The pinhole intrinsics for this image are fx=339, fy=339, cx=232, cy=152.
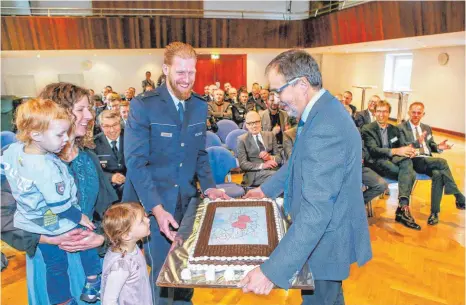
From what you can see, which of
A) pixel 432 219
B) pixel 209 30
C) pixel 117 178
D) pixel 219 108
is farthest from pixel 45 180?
pixel 209 30

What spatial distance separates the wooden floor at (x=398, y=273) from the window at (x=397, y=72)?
349 inches

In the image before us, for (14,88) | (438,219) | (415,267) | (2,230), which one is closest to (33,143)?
(2,230)

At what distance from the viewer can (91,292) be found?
5.70ft

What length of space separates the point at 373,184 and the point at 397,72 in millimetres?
9936

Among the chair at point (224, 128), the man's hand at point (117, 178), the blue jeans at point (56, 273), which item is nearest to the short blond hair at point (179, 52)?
the blue jeans at point (56, 273)

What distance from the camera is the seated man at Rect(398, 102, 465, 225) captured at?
13.5 feet

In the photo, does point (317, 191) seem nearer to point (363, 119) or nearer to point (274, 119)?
point (274, 119)

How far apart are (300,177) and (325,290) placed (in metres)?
0.57

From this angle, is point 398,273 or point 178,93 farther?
point 398,273

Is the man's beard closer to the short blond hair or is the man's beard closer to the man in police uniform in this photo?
the man in police uniform

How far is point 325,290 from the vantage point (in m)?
1.57

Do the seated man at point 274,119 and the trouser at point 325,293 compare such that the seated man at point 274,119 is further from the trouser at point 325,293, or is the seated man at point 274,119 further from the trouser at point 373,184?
the trouser at point 325,293

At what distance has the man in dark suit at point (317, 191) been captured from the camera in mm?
1247

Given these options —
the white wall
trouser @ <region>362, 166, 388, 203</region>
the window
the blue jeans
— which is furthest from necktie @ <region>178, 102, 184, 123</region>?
the window
